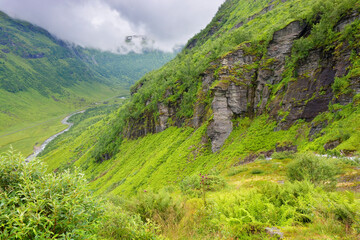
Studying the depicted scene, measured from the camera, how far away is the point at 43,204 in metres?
4.95

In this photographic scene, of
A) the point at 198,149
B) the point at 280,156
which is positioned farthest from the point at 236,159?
the point at 198,149

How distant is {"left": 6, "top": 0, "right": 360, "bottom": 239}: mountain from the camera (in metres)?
7.90

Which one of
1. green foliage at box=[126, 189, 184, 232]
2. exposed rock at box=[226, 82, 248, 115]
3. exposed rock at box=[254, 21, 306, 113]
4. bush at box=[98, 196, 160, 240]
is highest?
exposed rock at box=[254, 21, 306, 113]

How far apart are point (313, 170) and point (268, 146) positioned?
17.4 meters

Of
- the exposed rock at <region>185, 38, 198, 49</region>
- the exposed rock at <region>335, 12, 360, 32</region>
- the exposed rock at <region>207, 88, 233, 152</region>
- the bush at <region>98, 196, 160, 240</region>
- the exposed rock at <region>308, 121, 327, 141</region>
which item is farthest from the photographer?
the exposed rock at <region>185, 38, 198, 49</region>

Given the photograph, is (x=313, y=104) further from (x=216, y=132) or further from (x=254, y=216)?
(x=254, y=216)

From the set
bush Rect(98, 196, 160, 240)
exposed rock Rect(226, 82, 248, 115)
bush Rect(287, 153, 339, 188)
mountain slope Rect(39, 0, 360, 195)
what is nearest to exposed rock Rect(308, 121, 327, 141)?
mountain slope Rect(39, 0, 360, 195)

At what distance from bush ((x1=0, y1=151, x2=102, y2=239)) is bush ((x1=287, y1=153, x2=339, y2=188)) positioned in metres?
13.1

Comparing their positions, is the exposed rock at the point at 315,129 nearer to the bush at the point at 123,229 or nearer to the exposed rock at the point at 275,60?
the exposed rock at the point at 275,60

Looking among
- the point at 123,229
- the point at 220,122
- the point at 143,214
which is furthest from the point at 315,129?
the point at 123,229

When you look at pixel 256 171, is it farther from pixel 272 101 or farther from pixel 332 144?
pixel 272 101

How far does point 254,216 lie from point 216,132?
104 feet

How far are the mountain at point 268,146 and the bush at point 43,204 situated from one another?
127 cm

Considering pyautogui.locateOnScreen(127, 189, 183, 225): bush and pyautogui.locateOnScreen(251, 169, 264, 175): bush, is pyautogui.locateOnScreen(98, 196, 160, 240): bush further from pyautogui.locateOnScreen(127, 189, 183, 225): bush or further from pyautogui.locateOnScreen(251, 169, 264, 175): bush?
pyautogui.locateOnScreen(251, 169, 264, 175): bush
